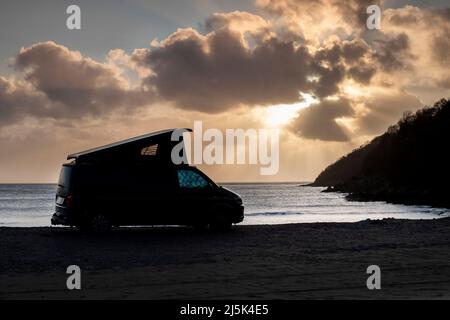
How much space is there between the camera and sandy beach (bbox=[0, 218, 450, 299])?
30.7ft

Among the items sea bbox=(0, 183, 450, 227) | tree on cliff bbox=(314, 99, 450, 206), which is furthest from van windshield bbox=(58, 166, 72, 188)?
tree on cliff bbox=(314, 99, 450, 206)

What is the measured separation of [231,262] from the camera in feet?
42.7

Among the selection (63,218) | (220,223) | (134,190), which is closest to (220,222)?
(220,223)

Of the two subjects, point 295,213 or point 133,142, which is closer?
point 133,142

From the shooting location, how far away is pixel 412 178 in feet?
398

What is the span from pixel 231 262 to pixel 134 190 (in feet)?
22.7

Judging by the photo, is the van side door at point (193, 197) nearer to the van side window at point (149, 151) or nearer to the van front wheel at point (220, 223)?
the van front wheel at point (220, 223)

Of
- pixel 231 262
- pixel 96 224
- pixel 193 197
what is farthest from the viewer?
pixel 193 197

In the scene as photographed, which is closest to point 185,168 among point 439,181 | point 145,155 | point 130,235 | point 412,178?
point 145,155

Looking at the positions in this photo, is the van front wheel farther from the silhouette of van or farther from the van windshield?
the van windshield

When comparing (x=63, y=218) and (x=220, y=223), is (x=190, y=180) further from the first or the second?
(x=63, y=218)

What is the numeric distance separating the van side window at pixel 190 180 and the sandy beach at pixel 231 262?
145cm

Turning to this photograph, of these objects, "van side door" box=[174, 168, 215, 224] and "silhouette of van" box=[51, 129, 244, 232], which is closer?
"silhouette of van" box=[51, 129, 244, 232]

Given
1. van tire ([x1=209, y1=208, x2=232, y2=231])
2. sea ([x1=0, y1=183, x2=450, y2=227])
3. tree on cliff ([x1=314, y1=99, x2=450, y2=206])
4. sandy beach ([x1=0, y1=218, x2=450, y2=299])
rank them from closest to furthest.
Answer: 1. sandy beach ([x1=0, y1=218, x2=450, y2=299])
2. van tire ([x1=209, y1=208, x2=232, y2=231])
3. sea ([x1=0, y1=183, x2=450, y2=227])
4. tree on cliff ([x1=314, y1=99, x2=450, y2=206])
